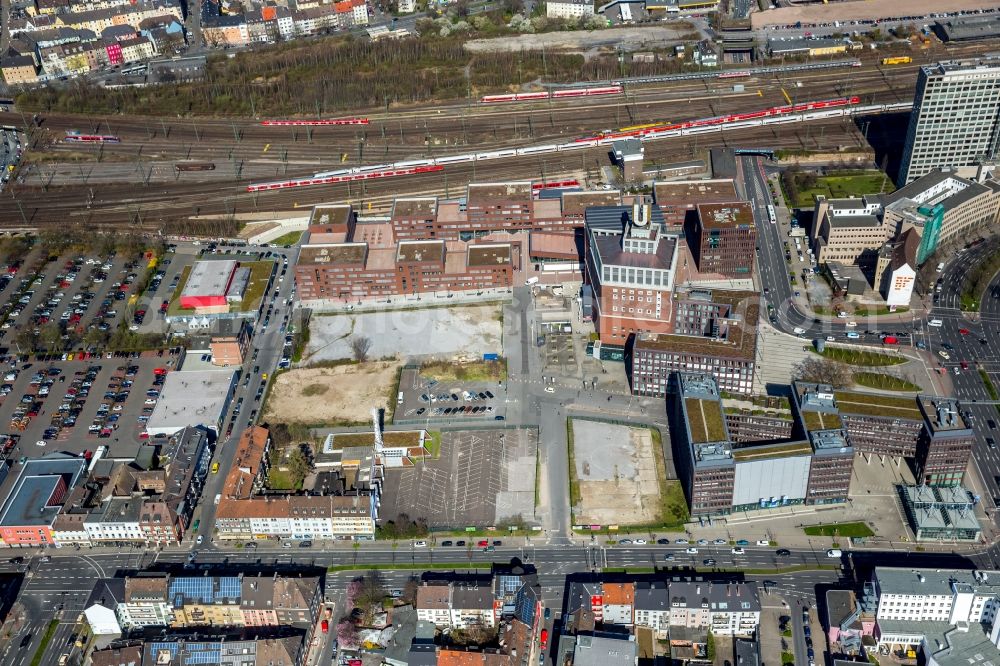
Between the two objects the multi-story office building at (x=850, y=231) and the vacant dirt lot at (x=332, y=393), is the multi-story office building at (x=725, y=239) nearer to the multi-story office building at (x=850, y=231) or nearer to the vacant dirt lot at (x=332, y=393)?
the multi-story office building at (x=850, y=231)

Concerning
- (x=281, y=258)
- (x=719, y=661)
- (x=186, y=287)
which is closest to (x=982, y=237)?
(x=719, y=661)

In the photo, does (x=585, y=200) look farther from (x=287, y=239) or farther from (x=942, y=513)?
(x=942, y=513)

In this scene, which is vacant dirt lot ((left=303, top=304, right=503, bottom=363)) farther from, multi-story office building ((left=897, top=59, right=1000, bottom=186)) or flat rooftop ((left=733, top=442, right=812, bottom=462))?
multi-story office building ((left=897, top=59, right=1000, bottom=186))

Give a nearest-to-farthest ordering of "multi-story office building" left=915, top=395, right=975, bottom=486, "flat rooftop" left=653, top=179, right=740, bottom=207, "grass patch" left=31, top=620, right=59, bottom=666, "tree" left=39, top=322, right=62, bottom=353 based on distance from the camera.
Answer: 1. "grass patch" left=31, top=620, right=59, bottom=666
2. "multi-story office building" left=915, top=395, right=975, bottom=486
3. "tree" left=39, top=322, right=62, bottom=353
4. "flat rooftop" left=653, top=179, right=740, bottom=207

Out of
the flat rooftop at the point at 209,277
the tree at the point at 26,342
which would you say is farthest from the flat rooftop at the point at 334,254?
the tree at the point at 26,342

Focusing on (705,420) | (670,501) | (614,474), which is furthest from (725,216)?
(670,501)

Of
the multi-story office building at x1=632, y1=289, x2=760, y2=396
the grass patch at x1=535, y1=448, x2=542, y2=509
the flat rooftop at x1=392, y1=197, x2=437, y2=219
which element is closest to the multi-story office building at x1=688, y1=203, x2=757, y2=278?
the multi-story office building at x1=632, y1=289, x2=760, y2=396
